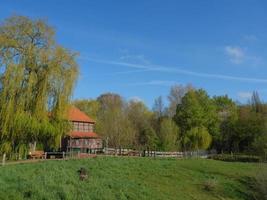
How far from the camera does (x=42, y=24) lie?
29.7m

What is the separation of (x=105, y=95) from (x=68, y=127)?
48573mm

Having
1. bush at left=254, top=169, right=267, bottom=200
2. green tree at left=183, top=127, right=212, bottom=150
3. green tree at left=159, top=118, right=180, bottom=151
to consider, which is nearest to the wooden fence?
green tree at left=159, top=118, right=180, bottom=151

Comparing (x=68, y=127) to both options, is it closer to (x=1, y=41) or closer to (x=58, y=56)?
(x=58, y=56)

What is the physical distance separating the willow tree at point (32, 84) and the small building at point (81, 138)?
16.2 m

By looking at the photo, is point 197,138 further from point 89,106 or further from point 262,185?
point 262,185

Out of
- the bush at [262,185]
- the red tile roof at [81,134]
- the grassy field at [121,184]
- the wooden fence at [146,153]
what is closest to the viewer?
the grassy field at [121,184]

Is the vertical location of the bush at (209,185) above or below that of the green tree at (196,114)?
below

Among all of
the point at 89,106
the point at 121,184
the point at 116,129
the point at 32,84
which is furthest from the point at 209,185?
the point at 89,106

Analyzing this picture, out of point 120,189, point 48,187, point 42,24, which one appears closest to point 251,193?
point 120,189

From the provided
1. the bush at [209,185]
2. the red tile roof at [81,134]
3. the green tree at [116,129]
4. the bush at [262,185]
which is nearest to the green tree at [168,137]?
the green tree at [116,129]

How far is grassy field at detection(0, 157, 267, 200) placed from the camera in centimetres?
1273

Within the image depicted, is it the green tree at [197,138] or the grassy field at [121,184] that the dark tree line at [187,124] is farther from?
the grassy field at [121,184]

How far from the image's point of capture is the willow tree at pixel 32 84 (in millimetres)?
27344

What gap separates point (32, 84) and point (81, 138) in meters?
21.6
